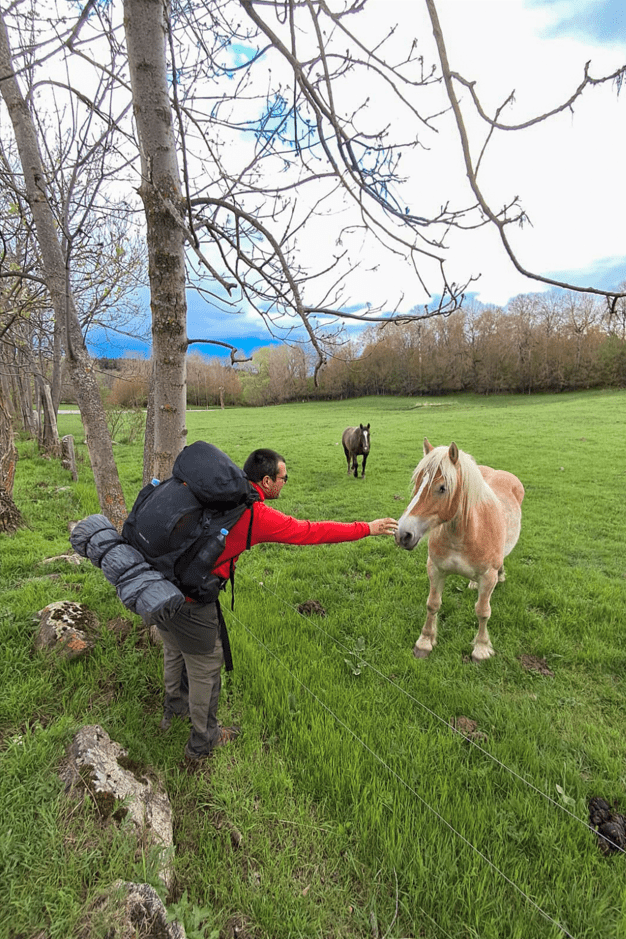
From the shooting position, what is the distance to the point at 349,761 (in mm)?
2562

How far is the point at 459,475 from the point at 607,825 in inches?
90.5

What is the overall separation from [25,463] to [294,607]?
1050 cm

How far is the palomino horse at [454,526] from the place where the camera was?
10.3 feet

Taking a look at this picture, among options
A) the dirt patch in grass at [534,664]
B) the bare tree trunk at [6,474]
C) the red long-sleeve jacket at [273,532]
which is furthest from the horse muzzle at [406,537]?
the bare tree trunk at [6,474]

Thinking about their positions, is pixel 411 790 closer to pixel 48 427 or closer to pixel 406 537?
pixel 406 537

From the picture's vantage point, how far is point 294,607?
4652 mm

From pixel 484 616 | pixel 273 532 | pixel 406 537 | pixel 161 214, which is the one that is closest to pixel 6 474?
pixel 161 214

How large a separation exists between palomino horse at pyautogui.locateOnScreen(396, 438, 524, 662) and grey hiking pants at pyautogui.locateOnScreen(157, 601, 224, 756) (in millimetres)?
1487

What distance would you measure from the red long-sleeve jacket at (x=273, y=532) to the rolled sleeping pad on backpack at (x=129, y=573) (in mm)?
389

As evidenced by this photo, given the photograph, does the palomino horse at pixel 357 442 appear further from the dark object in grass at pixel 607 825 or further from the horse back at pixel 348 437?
the dark object in grass at pixel 607 825

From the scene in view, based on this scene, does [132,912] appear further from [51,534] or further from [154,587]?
[51,534]

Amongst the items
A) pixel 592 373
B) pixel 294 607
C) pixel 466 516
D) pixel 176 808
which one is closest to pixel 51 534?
pixel 294 607

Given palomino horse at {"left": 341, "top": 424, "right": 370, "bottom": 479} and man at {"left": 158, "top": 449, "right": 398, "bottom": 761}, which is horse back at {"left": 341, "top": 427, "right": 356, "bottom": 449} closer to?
palomino horse at {"left": 341, "top": 424, "right": 370, "bottom": 479}

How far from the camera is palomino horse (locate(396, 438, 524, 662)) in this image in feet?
10.3
